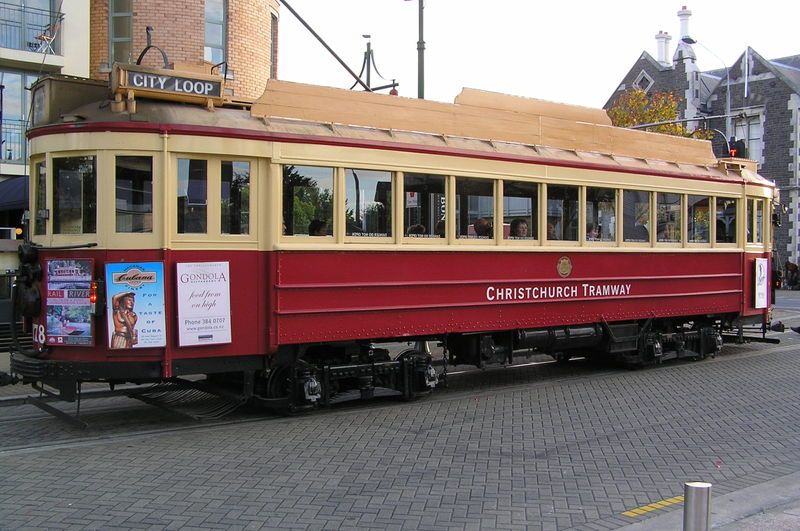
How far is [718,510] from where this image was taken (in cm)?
546

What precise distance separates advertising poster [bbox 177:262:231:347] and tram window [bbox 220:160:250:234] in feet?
1.40

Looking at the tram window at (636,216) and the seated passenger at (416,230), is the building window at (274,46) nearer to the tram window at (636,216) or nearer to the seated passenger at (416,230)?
the tram window at (636,216)

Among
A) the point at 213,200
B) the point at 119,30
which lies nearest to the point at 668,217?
the point at 213,200

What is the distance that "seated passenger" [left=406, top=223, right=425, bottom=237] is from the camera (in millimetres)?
8883

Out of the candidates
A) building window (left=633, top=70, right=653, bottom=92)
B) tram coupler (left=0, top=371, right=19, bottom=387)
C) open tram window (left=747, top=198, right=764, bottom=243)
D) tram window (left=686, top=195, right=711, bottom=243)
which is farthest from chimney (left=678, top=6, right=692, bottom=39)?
tram coupler (left=0, top=371, right=19, bottom=387)

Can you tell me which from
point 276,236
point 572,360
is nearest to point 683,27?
point 572,360

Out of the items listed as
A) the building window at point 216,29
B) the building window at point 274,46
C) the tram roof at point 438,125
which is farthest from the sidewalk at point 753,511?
the building window at point 274,46

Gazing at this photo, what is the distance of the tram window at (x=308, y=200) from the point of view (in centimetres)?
803

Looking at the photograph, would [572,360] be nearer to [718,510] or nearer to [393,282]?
[393,282]

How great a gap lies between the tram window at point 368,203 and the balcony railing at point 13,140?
38.5ft

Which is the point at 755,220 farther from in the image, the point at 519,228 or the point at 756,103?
the point at 756,103

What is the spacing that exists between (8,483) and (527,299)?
632 cm

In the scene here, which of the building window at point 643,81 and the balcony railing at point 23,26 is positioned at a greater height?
the building window at point 643,81

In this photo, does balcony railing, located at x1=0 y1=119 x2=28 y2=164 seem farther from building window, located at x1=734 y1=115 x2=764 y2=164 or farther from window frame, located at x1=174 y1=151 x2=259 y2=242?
building window, located at x1=734 y1=115 x2=764 y2=164
